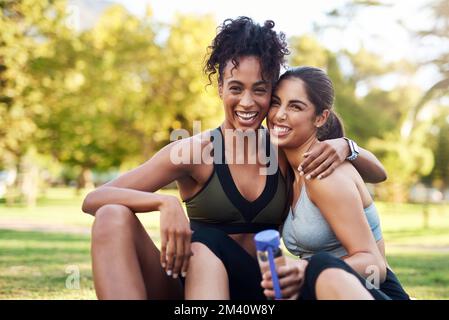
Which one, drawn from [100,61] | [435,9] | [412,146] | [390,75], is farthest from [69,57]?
[390,75]

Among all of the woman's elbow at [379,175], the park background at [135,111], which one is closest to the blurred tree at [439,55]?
the park background at [135,111]

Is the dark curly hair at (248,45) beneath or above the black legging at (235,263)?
above

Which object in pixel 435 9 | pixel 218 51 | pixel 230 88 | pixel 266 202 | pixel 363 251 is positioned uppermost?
pixel 435 9

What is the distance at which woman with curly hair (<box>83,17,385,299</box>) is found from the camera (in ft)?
8.20

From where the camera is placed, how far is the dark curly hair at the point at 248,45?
10.1ft

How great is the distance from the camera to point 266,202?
299 centimetres

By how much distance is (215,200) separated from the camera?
296 cm

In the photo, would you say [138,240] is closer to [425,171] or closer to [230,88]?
[230,88]

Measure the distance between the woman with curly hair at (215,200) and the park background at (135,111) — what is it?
8.13ft

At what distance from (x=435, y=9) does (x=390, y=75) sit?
72.9 feet

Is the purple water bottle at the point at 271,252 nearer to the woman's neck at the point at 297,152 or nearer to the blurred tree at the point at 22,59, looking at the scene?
the woman's neck at the point at 297,152

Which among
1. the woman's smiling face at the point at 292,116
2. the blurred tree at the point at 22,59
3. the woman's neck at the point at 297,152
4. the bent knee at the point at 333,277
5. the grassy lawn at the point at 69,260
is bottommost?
the grassy lawn at the point at 69,260

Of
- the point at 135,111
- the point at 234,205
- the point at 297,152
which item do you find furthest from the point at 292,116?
the point at 135,111

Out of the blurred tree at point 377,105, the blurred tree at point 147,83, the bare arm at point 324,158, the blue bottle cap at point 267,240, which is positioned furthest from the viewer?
the blurred tree at point 147,83
